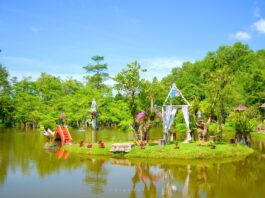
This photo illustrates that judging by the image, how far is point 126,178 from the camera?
16281mm

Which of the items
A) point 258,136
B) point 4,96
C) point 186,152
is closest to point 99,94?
point 4,96

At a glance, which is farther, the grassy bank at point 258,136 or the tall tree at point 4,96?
the tall tree at point 4,96

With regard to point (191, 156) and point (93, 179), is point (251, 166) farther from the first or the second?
point (93, 179)

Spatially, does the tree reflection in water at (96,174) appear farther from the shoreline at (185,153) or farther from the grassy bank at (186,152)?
the grassy bank at (186,152)

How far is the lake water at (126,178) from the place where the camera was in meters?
13.6

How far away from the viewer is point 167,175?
1680 centimetres

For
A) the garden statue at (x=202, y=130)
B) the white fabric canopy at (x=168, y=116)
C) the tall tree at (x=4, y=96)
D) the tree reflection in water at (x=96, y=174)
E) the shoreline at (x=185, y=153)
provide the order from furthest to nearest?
the tall tree at (x=4, y=96)
the white fabric canopy at (x=168, y=116)
the garden statue at (x=202, y=130)
the shoreline at (x=185, y=153)
the tree reflection in water at (x=96, y=174)

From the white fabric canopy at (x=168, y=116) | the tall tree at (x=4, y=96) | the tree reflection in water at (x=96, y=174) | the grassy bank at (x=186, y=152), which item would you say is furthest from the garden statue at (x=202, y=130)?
the tall tree at (x=4, y=96)

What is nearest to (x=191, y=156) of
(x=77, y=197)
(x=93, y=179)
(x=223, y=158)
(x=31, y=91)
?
(x=223, y=158)

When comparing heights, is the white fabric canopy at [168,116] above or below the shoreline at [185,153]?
above

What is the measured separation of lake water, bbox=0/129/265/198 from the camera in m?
13.6

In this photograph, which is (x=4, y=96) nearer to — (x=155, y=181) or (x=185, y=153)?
(x=185, y=153)

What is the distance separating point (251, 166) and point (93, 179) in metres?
9.68

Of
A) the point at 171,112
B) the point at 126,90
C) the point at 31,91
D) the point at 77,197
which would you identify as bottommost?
the point at 77,197
